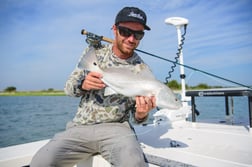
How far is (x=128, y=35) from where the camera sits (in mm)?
2461

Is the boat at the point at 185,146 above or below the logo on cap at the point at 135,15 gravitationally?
below

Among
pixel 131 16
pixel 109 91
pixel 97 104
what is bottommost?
pixel 97 104

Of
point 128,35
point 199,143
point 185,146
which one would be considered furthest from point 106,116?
point 199,143

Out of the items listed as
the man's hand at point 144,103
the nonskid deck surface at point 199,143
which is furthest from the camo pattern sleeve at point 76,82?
the nonskid deck surface at point 199,143

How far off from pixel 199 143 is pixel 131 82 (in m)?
1.26

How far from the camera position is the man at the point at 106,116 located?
200 centimetres

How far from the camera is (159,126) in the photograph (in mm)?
3688

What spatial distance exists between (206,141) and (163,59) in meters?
1.81

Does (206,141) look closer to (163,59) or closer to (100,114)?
(100,114)

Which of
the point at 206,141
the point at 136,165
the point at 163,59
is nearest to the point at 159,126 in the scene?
the point at 206,141

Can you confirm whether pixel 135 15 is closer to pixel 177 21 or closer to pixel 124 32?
pixel 124 32

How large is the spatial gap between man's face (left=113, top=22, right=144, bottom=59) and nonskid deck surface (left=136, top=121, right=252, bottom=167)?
1082 mm

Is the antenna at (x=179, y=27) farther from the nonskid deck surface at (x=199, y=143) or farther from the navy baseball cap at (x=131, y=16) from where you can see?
the navy baseball cap at (x=131, y=16)

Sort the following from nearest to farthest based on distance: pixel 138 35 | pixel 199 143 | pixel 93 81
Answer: pixel 93 81 → pixel 138 35 → pixel 199 143
